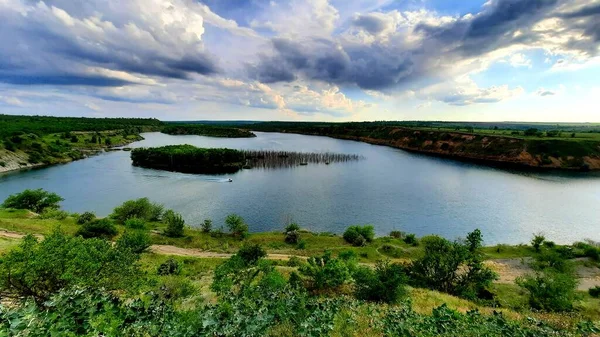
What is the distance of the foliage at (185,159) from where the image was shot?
107m

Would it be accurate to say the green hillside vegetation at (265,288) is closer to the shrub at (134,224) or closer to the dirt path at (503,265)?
the shrub at (134,224)

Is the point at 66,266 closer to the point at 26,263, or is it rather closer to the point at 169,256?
the point at 26,263

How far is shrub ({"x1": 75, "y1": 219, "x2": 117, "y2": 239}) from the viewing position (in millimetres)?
37616

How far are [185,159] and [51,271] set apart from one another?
99.6 meters

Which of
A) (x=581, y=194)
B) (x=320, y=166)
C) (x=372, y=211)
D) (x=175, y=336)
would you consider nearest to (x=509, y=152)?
(x=581, y=194)

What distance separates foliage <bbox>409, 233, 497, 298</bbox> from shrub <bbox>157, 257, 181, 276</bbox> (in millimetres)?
22322

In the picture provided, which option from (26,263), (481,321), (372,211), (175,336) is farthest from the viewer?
(372,211)

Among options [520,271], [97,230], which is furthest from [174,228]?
[520,271]

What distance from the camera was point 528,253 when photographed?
41188 mm

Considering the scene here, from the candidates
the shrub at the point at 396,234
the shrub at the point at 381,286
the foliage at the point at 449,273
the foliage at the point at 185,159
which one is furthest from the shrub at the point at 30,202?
the foliage at the point at 449,273

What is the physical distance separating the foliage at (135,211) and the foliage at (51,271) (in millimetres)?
38314

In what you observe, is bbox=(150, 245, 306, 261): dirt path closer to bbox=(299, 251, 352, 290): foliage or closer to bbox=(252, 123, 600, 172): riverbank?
bbox=(299, 251, 352, 290): foliage

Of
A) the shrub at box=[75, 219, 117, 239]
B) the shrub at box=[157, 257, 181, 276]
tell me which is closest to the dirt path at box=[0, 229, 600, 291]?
the shrub at box=[75, 219, 117, 239]

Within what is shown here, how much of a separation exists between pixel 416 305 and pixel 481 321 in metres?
7.75
